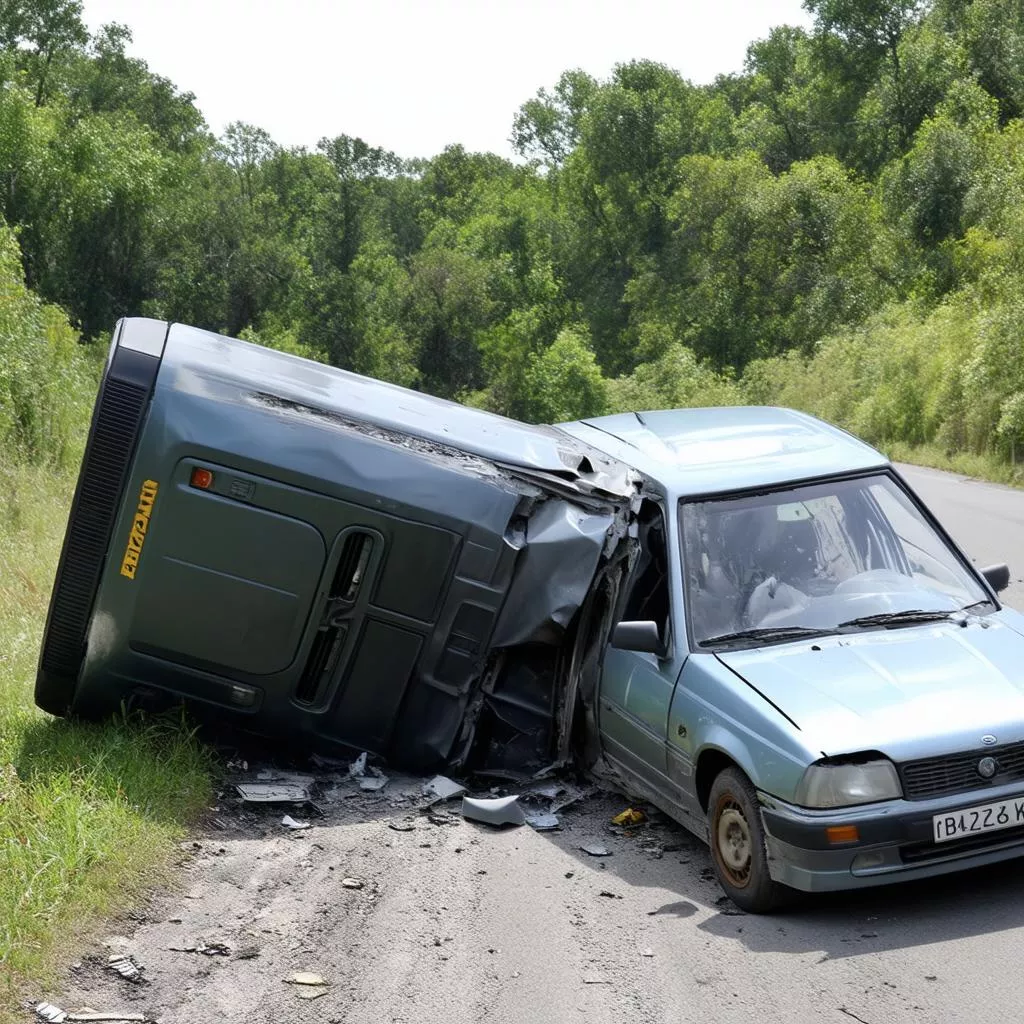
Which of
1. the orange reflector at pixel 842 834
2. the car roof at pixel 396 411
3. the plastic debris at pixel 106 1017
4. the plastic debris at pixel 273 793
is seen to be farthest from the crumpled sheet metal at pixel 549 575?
the plastic debris at pixel 106 1017

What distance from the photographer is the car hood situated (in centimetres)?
519

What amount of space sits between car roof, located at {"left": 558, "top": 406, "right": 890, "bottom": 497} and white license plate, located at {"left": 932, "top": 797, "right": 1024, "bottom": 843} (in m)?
1.99

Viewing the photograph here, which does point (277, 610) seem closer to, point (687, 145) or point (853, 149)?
point (853, 149)

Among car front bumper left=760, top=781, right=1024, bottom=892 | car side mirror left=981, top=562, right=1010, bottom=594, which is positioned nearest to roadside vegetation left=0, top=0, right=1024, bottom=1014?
car front bumper left=760, top=781, right=1024, bottom=892

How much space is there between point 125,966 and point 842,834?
2.54 meters

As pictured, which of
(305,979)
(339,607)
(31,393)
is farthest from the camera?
(31,393)

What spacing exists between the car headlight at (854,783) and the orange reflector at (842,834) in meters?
0.08

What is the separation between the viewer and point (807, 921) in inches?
210

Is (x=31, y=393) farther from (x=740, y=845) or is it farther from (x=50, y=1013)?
(x=740, y=845)

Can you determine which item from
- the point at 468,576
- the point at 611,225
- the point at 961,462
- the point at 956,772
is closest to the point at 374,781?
the point at 468,576

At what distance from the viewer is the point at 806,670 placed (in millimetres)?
5680

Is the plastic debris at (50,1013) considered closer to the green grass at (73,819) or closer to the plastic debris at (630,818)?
the green grass at (73,819)

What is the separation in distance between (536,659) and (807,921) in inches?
93.5

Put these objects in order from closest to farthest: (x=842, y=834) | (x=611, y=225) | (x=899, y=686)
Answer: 1. (x=842, y=834)
2. (x=899, y=686)
3. (x=611, y=225)
